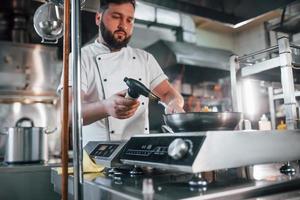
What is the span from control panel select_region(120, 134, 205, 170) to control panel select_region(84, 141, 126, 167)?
34 millimetres

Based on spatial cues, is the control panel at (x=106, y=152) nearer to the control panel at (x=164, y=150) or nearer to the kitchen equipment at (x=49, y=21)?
the control panel at (x=164, y=150)

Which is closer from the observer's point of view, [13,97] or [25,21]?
[13,97]

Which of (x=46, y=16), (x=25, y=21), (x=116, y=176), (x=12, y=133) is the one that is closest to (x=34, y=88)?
(x=25, y=21)

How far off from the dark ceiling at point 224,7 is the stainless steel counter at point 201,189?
0.98 m

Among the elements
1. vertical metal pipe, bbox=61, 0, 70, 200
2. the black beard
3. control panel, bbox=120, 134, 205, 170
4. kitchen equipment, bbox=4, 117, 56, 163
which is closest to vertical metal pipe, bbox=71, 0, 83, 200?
vertical metal pipe, bbox=61, 0, 70, 200

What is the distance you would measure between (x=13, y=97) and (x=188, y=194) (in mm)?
2991

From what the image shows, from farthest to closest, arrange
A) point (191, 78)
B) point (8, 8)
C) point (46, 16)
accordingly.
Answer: point (191, 78)
point (8, 8)
point (46, 16)

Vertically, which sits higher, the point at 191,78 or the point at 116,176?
the point at 191,78

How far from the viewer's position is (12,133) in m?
1.67

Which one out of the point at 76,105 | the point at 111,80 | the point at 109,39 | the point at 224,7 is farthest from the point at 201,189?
the point at 224,7

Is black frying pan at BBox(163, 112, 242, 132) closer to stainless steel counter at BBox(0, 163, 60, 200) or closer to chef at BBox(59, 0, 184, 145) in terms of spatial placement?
chef at BBox(59, 0, 184, 145)

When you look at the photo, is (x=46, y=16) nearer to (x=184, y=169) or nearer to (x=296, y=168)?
(x=184, y=169)

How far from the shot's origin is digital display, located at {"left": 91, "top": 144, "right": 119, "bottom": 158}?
1.04m

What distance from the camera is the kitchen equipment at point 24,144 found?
1672mm
